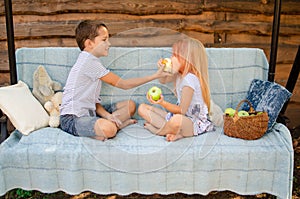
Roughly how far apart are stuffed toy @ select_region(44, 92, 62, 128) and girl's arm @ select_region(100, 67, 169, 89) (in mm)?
Answer: 344

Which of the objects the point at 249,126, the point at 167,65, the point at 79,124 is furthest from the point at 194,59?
the point at 79,124

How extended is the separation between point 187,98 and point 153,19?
4.52ft

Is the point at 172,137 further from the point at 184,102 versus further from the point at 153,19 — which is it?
the point at 153,19

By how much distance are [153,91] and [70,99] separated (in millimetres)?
581

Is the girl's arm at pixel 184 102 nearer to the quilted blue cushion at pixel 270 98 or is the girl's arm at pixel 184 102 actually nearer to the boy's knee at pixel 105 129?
the boy's knee at pixel 105 129

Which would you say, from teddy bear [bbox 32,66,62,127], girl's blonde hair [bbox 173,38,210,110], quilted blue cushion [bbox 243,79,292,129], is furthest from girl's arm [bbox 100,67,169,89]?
quilted blue cushion [bbox 243,79,292,129]

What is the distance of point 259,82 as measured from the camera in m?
2.46

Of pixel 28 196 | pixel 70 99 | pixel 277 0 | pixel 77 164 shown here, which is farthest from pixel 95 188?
pixel 277 0

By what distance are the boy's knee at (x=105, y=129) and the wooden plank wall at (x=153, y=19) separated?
1.38 metres

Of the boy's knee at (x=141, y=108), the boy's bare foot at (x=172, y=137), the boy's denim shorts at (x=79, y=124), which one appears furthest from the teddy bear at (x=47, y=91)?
the boy's bare foot at (x=172, y=137)

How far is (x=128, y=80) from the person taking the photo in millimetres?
2416

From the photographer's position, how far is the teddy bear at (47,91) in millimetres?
2354

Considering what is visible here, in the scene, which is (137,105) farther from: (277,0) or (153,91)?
(277,0)

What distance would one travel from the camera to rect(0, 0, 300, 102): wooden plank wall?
10.6 ft
